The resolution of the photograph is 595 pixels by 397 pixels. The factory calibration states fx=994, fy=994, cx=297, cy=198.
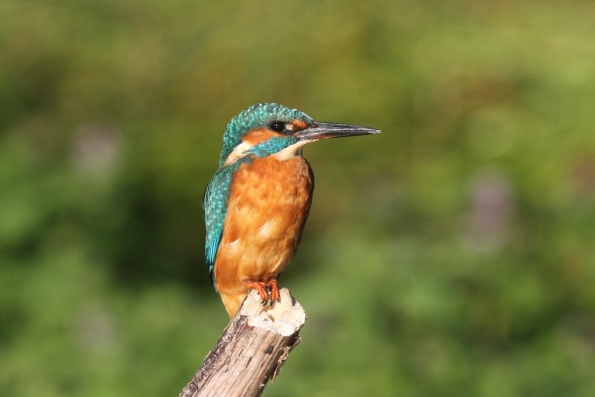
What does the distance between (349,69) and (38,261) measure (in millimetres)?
2511

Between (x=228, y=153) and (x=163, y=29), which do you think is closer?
(x=228, y=153)

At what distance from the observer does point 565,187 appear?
5.14 m

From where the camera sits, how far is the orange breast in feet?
9.36

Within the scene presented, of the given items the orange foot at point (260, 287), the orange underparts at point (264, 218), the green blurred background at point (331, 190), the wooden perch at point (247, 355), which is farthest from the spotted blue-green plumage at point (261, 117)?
the green blurred background at point (331, 190)

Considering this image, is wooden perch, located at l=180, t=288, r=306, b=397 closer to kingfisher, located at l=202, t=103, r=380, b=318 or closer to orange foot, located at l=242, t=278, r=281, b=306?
orange foot, located at l=242, t=278, r=281, b=306

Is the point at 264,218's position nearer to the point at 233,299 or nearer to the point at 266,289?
the point at 266,289

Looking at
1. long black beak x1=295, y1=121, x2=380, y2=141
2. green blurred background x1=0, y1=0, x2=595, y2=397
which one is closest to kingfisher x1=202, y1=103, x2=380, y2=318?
long black beak x1=295, y1=121, x2=380, y2=141

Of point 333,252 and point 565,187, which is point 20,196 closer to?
point 333,252

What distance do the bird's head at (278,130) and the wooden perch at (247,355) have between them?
642mm

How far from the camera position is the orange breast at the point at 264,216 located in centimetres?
285

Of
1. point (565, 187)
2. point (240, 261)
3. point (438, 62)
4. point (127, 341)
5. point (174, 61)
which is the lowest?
point (240, 261)

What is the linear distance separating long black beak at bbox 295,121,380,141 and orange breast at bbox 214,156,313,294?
0.09 metres

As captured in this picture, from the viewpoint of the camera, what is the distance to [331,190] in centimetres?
597

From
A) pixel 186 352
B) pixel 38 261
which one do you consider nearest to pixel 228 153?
pixel 186 352
